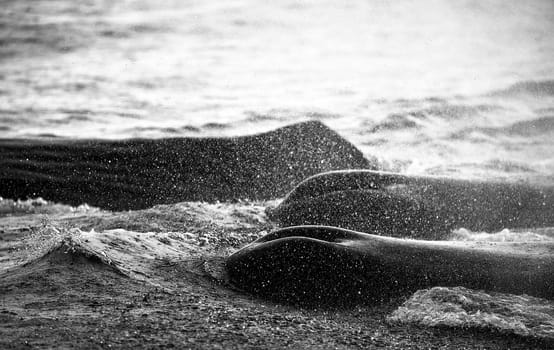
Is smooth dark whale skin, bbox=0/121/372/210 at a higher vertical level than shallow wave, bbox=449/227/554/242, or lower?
higher

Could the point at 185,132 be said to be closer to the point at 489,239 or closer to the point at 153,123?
the point at 153,123

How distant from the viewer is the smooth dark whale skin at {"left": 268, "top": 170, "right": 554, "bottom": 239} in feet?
14.3

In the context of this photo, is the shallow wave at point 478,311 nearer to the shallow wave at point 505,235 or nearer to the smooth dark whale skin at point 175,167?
the shallow wave at point 505,235

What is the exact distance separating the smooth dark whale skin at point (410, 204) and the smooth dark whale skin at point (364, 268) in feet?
3.12

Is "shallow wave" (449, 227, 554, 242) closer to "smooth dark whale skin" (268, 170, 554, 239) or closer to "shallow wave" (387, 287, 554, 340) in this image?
"smooth dark whale skin" (268, 170, 554, 239)

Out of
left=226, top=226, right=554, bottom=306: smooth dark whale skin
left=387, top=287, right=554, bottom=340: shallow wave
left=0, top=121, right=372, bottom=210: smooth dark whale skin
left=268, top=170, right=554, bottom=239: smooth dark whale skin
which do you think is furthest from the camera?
left=0, top=121, right=372, bottom=210: smooth dark whale skin

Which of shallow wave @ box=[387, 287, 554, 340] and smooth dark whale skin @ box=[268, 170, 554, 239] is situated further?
smooth dark whale skin @ box=[268, 170, 554, 239]

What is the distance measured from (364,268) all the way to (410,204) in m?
1.40

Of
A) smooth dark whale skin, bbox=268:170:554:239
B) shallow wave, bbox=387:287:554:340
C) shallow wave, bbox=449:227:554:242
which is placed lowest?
shallow wave, bbox=387:287:554:340

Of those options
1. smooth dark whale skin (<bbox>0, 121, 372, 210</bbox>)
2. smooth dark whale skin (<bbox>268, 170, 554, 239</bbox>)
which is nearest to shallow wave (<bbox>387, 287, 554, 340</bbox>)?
smooth dark whale skin (<bbox>268, 170, 554, 239</bbox>)

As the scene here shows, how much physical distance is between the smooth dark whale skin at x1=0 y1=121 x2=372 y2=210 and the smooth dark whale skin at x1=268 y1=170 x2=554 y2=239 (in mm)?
996

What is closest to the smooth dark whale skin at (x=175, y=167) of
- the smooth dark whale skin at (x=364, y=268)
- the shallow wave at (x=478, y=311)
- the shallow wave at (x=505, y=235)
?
the shallow wave at (x=505, y=235)

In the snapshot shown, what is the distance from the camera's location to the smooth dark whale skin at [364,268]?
3.11 m

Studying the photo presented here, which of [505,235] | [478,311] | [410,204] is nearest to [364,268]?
[478,311]
